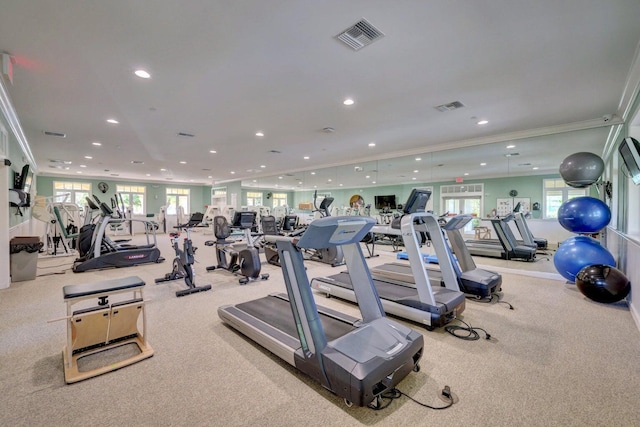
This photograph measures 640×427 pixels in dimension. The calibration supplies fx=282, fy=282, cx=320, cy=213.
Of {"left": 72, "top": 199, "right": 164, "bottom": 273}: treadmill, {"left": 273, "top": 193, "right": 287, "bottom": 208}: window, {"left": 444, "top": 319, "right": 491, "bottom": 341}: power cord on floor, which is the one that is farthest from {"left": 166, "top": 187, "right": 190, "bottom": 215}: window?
{"left": 444, "top": 319, "right": 491, "bottom": 341}: power cord on floor

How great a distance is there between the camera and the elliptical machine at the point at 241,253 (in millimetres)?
4742

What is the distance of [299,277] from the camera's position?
2031mm

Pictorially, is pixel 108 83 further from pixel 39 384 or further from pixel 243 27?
pixel 39 384

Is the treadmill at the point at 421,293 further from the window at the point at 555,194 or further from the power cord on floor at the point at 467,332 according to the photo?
the window at the point at 555,194

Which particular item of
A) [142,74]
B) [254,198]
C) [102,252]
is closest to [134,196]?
[254,198]

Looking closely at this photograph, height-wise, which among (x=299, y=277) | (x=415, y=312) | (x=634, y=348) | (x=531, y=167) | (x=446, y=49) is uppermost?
(x=446, y=49)

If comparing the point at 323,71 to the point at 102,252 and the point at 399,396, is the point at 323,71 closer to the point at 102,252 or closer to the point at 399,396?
the point at 399,396

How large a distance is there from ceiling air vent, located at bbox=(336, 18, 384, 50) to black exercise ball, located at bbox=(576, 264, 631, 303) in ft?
13.2

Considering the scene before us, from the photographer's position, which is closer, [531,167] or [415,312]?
[415,312]

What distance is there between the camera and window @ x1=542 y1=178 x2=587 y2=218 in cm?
665

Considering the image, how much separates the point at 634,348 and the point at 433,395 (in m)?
2.22

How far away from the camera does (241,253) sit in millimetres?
4918

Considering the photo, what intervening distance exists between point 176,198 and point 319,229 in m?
16.5

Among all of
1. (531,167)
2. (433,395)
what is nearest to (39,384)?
(433,395)
